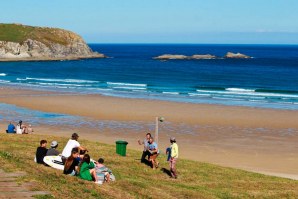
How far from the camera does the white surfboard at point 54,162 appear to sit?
52.1 feet

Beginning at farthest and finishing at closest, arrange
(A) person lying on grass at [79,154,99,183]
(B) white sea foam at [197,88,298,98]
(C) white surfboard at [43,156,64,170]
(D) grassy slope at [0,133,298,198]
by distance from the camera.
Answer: (B) white sea foam at [197,88,298,98], (C) white surfboard at [43,156,64,170], (A) person lying on grass at [79,154,99,183], (D) grassy slope at [0,133,298,198]

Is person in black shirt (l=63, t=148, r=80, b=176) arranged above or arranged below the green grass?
below

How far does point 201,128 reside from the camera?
37188mm

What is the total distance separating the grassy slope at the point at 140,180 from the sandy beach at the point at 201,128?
14.9 feet

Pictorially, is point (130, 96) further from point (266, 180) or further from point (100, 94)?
point (266, 180)

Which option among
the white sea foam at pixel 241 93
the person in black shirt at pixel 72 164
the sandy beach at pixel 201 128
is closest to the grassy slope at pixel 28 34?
the white sea foam at pixel 241 93

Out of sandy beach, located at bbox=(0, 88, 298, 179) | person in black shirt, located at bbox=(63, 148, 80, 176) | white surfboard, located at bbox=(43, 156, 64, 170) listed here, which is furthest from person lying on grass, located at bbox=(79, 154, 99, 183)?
sandy beach, located at bbox=(0, 88, 298, 179)

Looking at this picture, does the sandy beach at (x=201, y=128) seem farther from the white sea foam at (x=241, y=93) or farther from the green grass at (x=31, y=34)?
the green grass at (x=31, y=34)

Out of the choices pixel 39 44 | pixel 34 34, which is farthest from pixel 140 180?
pixel 34 34

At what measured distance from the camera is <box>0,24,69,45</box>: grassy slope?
154 metres

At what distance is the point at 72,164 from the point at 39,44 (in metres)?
141

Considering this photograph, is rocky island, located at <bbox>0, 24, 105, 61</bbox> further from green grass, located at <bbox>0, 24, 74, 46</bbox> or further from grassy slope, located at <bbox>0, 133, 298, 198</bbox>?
grassy slope, located at <bbox>0, 133, 298, 198</bbox>

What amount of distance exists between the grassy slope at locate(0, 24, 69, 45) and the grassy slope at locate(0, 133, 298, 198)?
135 meters

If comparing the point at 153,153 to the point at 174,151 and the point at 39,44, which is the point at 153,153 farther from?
the point at 39,44
